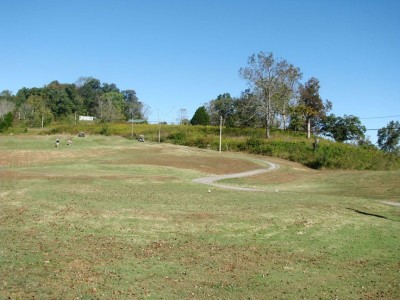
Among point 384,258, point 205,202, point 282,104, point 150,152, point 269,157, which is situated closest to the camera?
point 384,258

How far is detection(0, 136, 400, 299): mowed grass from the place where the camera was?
32.4 feet

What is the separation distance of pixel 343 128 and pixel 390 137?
437 inches

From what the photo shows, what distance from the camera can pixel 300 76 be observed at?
70625 mm

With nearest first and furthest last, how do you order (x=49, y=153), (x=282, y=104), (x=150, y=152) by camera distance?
(x=49, y=153) → (x=150, y=152) → (x=282, y=104)

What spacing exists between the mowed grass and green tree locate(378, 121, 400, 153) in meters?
78.7

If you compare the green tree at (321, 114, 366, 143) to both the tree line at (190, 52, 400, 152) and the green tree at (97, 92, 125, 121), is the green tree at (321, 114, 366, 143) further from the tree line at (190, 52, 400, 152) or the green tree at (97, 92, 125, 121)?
the green tree at (97, 92, 125, 121)

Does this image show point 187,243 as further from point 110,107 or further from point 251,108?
point 110,107

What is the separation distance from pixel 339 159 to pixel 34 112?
8052cm

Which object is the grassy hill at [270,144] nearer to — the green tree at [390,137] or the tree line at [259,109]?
the tree line at [259,109]

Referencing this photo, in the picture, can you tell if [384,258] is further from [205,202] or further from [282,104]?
[282,104]

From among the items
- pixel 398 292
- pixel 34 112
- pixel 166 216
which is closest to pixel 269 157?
pixel 166 216

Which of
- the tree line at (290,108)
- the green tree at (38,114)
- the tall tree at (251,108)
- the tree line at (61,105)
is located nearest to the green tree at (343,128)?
the tree line at (290,108)

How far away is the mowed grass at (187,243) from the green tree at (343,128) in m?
75.0

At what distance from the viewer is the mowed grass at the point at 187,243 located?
9.88 metres
